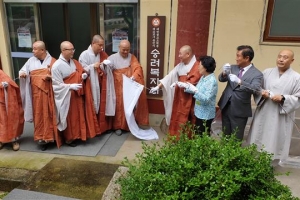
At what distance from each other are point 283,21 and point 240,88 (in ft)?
5.85

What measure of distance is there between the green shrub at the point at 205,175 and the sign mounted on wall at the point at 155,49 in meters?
2.91

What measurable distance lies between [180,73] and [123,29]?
1.57 m

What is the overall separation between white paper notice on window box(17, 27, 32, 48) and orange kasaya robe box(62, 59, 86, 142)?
2.02 m

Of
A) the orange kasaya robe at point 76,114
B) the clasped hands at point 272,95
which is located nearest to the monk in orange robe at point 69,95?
the orange kasaya robe at point 76,114

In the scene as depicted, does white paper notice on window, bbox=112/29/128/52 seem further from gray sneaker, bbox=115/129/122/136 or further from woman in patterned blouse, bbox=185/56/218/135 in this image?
woman in patterned blouse, bbox=185/56/218/135

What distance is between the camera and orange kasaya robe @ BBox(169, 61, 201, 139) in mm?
4039

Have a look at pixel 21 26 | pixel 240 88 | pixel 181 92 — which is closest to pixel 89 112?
pixel 181 92

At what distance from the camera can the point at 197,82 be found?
3988 millimetres

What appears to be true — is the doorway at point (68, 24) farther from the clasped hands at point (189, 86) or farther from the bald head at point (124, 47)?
the clasped hands at point (189, 86)

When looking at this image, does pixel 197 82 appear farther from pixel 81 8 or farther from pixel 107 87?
pixel 81 8

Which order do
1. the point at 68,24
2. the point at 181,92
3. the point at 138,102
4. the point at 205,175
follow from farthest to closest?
the point at 68,24
the point at 138,102
the point at 181,92
the point at 205,175

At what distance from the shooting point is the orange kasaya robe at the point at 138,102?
15.1 feet

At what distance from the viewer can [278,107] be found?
11.1 feet

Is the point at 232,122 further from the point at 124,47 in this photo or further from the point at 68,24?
the point at 68,24
